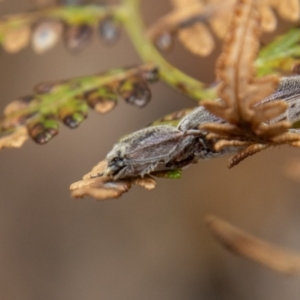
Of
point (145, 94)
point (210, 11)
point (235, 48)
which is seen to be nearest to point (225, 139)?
point (235, 48)

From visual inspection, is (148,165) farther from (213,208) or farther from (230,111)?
(213,208)

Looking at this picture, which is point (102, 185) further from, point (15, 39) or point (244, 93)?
point (15, 39)

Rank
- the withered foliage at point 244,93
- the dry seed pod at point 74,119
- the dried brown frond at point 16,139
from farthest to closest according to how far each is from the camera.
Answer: the dry seed pod at point 74,119 → the dried brown frond at point 16,139 → the withered foliage at point 244,93

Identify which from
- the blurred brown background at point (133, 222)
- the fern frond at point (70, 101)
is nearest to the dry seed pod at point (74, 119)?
the fern frond at point (70, 101)

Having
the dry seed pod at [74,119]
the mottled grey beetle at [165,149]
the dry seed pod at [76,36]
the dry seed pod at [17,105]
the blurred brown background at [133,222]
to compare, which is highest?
the dry seed pod at [76,36]

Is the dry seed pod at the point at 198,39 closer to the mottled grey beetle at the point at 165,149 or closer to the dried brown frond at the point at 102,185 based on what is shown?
the mottled grey beetle at the point at 165,149

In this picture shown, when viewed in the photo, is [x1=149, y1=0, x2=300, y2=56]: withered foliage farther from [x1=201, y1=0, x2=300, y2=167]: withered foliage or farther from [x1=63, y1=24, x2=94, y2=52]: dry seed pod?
[x1=201, y1=0, x2=300, y2=167]: withered foliage
